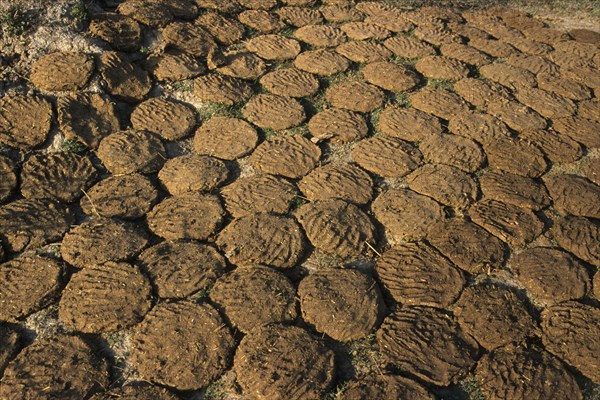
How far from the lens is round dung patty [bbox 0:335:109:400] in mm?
2457

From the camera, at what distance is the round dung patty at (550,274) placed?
3082 mm

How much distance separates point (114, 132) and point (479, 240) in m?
2.74

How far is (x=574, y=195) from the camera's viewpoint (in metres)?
3.70

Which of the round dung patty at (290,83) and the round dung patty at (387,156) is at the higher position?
the round dung patty at (290,83)

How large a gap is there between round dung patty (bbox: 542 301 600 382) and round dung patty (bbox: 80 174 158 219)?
255cm

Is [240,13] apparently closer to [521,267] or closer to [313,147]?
[313,147]

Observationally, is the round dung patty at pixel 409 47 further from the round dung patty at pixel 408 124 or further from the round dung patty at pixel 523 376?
the round dung patty at pixel 523 376

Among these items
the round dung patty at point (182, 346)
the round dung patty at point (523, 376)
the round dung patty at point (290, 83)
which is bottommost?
the round dung patty at point (182, 346)

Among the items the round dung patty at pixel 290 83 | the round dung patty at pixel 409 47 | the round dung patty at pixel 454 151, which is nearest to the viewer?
the round dung patty at pixel 454 151

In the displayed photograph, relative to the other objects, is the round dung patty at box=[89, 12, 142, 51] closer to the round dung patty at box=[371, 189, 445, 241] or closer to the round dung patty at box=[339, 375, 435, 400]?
the round dung patty at box=[371, 189, 445, 241]

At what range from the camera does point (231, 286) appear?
2959 millimetres

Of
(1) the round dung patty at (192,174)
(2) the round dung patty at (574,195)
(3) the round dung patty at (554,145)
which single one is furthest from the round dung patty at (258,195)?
(3) the round dung patty at (554,145)

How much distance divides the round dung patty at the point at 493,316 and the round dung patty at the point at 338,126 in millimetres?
1565

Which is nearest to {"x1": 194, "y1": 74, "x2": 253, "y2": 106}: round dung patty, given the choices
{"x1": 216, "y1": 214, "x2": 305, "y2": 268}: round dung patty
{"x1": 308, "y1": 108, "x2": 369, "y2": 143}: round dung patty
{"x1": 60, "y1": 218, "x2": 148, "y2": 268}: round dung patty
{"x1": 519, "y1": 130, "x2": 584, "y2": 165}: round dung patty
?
{"x1": 308, "y1": 108, "x2": 369, "y2": 143}: round dung patty
